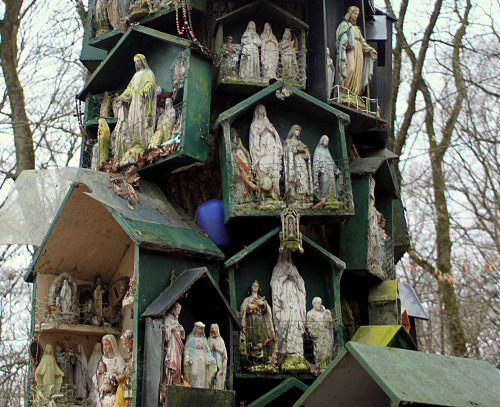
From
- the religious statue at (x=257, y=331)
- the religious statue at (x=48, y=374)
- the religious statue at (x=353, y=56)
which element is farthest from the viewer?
the religious statue at (x=353, y=56)

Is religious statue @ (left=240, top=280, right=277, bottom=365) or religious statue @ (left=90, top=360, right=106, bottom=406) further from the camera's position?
religious statue @ (left=240, top=280, right=277, bottom=365)

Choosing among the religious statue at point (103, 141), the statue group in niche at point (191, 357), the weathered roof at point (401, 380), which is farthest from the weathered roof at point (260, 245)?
the weathered roof at point (401, 380)

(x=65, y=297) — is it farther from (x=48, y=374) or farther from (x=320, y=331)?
(x=320, y=331)

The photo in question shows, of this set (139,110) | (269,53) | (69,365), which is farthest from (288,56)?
(69,365)

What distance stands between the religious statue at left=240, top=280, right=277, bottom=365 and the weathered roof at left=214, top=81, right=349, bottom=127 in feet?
8.24

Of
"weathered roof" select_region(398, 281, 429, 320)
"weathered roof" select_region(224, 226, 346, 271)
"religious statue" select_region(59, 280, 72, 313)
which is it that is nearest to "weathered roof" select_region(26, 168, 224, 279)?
"weathered roof" select_region(224, 226, 346, 271)

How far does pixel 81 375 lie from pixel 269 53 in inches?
218

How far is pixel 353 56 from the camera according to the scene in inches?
530

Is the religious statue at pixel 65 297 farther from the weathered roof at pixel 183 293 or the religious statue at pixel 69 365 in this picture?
the weathered roof at pixel 183 293

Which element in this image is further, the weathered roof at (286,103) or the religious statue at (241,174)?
the weathered roof at (286,103)

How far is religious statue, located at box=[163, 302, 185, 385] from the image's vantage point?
10000mm

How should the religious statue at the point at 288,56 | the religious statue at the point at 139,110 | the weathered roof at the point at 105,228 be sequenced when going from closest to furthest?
the weathered roof at the point at 105,228 → the religious statue at the point at 139,110 → the religious statue at the point at 288,56

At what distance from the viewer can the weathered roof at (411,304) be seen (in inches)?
626

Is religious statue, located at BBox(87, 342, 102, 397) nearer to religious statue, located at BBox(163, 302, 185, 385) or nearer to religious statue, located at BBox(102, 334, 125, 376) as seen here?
religious statue, located at BBox(102, 334, 125, 376)
